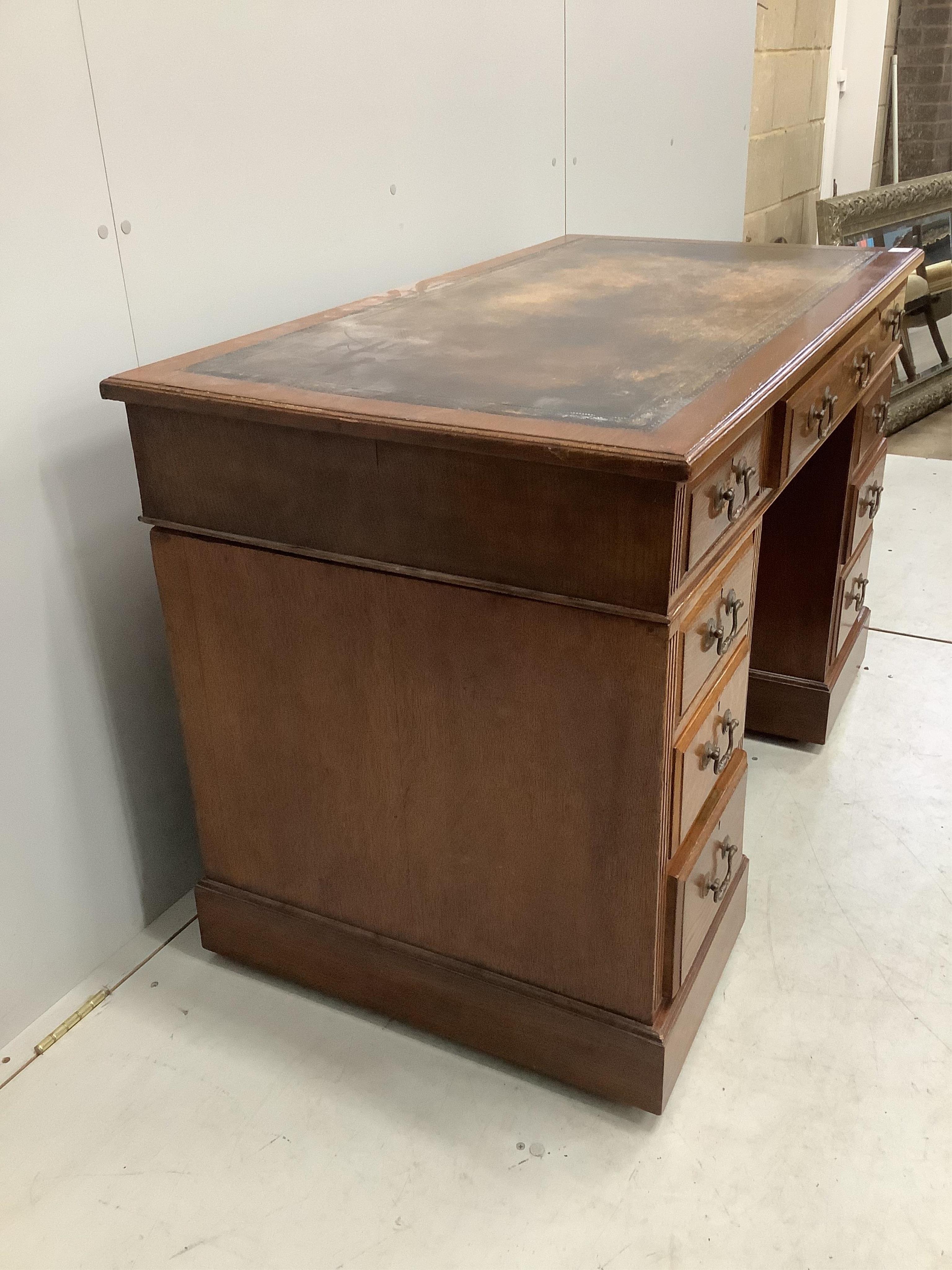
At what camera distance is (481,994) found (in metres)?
1.36

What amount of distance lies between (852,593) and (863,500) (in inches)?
7.3

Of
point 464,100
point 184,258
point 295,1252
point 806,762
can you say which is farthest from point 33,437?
point 806,762

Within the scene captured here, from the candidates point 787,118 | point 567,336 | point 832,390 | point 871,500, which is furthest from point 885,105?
point 567,336

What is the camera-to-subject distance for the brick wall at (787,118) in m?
3.66

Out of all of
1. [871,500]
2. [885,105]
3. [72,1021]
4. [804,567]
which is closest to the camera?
[72,1021]

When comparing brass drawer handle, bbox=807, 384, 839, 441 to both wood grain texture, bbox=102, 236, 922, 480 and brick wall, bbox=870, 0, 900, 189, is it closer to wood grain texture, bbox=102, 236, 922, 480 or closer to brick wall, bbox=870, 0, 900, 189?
wood grain texture, bbox=102, 236, 922, 480

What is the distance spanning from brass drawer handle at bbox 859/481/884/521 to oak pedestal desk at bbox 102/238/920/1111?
48 cm

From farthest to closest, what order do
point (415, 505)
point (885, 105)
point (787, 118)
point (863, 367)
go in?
point (885, 105) → point (787, 118) → point (863, 367) → point (415, 505)

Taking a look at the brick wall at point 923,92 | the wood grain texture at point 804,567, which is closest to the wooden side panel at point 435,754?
the wood grain texture at point 804,567

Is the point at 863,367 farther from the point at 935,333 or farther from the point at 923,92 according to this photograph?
the point at 923,92

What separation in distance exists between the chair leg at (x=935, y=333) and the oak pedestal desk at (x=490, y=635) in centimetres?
278

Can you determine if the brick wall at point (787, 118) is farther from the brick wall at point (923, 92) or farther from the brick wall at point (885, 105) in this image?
the brick wall at point (923, 92)

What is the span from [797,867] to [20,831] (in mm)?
1178

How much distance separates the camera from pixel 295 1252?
1.17 metres
